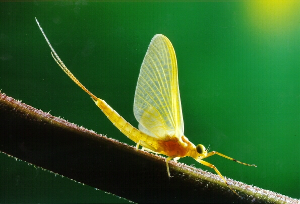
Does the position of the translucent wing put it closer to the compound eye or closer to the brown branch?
the compound eye

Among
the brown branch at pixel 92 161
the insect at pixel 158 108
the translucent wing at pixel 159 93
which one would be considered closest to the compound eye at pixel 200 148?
the insect at pixel 158 108

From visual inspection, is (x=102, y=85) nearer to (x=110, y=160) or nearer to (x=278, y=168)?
(x=278, y=168)

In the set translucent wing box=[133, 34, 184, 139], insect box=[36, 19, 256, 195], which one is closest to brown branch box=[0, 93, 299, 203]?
insect box=[36, 19, 256, 195]

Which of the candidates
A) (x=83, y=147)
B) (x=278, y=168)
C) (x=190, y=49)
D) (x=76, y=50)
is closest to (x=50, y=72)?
(x=76, y=50)

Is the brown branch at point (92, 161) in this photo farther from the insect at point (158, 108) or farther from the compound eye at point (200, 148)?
the compound eye at point (200, 148)

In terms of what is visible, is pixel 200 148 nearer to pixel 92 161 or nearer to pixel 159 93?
pixel 159 93

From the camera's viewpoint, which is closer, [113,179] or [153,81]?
[113,179]

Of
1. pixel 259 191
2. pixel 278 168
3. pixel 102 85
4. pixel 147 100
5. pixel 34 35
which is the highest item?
pixel 34 35

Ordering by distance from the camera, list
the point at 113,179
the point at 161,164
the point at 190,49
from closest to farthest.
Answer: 1. the point at 113,179
2. the point at 161,164
3. the point at 190,49
